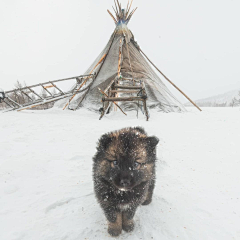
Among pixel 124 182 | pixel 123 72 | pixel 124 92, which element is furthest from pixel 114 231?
pixel 123 72

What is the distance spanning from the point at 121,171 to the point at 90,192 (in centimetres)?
132

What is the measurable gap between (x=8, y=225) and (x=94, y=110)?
9.37 metres

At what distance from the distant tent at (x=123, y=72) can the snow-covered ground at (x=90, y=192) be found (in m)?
5.86

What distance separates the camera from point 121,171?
1.75 metres

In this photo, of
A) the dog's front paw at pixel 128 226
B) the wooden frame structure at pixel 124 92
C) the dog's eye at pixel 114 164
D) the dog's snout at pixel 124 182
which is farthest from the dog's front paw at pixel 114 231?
the wooden frame structure at pixel 124 92

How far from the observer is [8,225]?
6.53 feet

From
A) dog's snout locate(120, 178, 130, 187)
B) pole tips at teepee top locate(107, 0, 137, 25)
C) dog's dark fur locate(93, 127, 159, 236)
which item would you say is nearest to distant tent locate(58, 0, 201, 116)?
pole tips at teepee top locate(107, 0, 137, 25)

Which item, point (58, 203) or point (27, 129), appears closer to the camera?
point (58, 203)

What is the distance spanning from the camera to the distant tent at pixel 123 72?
1088cm

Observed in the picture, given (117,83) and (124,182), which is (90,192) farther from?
(117,83)

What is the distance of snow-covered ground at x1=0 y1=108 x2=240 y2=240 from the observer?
2.03 metres

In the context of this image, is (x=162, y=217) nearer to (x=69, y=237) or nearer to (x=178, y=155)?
(x=69, y=237)

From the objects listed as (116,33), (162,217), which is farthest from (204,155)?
(116,33)

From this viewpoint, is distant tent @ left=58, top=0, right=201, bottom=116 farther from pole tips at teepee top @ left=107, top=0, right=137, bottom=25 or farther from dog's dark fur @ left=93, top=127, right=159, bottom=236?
dog's dark fur @ left=93, top=127, right=159, bottom=236
